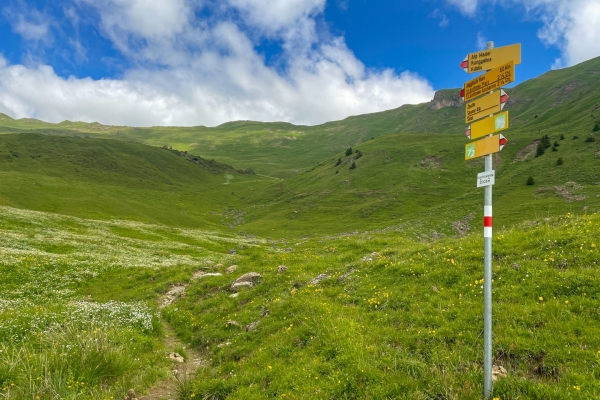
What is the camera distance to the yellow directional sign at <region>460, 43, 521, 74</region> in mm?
7390

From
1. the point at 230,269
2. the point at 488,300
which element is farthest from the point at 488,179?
the point at 230,269

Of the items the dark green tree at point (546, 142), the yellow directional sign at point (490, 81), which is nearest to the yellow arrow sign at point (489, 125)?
the yellow directional sign at point (490, 81)

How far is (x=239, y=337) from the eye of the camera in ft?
47.1

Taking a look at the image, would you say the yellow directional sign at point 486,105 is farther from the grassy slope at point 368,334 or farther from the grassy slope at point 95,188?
the grassy slope at point 95,188

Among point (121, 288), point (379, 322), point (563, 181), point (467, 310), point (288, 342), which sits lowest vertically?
point (121, 288)

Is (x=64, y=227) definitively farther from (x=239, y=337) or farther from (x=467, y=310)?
(x=467, y=310)

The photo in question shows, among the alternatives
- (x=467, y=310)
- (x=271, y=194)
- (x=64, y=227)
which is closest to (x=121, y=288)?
(x=467, y=310)

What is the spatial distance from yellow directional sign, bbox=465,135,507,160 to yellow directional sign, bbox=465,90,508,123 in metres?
0.68

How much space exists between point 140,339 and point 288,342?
6.63m

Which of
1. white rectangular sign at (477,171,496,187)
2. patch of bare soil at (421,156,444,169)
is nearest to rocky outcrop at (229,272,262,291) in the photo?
white rectangular sign at (477,171,496,187)

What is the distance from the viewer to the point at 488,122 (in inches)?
292

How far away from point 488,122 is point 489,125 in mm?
89

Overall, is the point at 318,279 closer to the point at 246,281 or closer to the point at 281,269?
the point at 281,269

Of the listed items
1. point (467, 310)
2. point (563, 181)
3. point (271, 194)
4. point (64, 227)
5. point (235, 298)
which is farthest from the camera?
point (271, 194)
